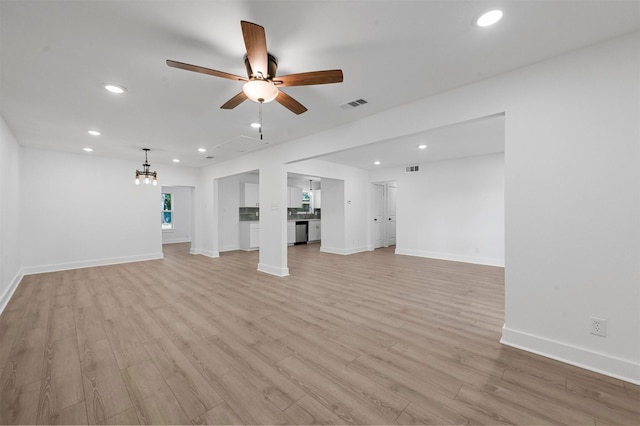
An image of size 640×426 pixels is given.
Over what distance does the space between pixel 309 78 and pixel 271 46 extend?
1.46ft

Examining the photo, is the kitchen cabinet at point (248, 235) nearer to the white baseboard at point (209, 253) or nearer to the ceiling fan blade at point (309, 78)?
the white baseboard at point (209, 253)

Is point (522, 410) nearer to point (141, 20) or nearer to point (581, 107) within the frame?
point (581, 107)

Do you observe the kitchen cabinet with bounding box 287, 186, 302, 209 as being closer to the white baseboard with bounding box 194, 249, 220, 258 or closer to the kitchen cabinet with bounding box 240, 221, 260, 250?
the kitchen cabinet with bounding box 240, 221, 260, 250

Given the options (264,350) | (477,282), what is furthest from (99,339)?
(477,282)

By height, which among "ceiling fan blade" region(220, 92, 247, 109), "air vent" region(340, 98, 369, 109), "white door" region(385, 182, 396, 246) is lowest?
"white door" region(385, 182, 396, 246)

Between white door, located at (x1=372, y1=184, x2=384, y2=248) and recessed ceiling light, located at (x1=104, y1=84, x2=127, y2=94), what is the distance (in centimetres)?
704

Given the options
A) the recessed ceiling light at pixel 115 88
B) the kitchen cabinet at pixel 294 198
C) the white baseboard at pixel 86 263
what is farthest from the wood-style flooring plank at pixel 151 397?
the kitchen cabinet at pixel 294 198

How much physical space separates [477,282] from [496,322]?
6.05 feet

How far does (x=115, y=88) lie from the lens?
277cm

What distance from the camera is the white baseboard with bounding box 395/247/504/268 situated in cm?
601

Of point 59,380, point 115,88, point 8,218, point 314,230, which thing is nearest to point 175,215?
point 314,230

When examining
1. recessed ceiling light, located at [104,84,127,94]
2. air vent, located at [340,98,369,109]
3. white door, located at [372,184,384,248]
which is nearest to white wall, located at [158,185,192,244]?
white door, located at [372,184,384,248]

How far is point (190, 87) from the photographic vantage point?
2768 mm

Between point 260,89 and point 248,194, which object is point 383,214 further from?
point 260,89
